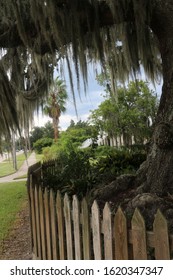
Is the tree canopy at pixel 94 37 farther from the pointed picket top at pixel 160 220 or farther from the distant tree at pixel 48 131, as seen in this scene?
the distant tree at pixel 48 131

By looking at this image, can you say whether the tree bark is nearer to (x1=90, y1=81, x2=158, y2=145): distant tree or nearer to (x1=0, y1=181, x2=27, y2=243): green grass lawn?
(x1=0, y1=181, x2=27, y2=243): green grass lawn

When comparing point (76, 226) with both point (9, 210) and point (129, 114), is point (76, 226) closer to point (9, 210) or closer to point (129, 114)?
point (9, 210)

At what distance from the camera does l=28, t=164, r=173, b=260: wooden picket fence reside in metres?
1.85

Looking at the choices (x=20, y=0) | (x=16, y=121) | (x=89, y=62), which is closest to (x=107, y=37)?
(x=89, y=62)

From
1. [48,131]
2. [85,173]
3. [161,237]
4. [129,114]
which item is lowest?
[161,237]

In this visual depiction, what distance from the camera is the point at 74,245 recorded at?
2615 millimetres

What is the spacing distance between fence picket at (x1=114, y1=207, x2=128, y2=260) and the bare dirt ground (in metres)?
2.16

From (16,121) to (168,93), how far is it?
7.43 ft

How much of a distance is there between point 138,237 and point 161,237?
0.18 metres

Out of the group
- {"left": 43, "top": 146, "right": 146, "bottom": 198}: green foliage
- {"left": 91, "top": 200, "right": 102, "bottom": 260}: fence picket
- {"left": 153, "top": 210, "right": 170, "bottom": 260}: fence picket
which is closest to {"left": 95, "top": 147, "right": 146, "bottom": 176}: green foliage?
{"left": 43, "top": 146, "right": 146, "bottom": 198}: green foliage

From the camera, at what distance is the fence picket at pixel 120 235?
1986 mm

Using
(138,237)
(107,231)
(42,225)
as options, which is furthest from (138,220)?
(42,225)

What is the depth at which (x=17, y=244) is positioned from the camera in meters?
4.46
